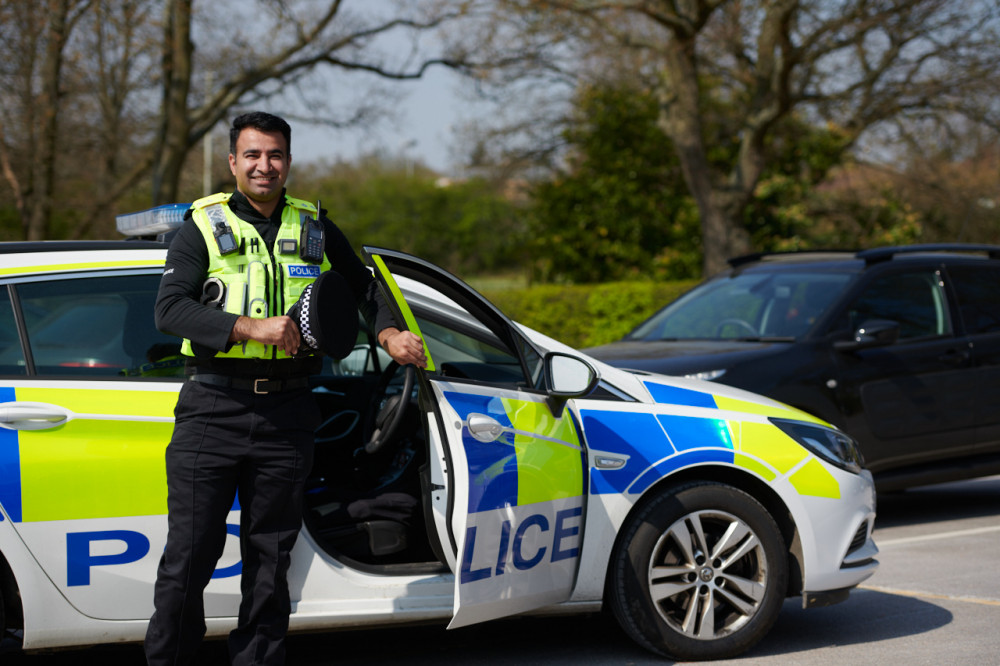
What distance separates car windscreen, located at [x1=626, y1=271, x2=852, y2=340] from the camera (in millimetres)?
6707

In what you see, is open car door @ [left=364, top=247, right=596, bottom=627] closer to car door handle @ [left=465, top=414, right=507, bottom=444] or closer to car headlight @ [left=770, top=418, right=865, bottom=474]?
car door handle @ [left=465, top=414, right=507, bottom=444]

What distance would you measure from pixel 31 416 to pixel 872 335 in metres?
4.82

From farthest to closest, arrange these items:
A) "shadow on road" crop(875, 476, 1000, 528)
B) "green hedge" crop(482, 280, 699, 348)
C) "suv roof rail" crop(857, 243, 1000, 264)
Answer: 1. "green hedge" crop(482, 280, 699, 348)
2. "shadow on road" crop(875, 476, 1000, 528)
3. "suv roof rail" crop(857, 243, 1000, 264)

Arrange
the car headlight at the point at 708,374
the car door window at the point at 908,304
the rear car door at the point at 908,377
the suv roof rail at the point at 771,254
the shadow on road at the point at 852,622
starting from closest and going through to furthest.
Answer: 1. the shadow on road at the point at 852,622
2. the car headlight at the point at 708,374
3. the rear car door at the point at 908,377
4. the car door window at the point at 908,304
5. the suv roof rail at the point at 771,254

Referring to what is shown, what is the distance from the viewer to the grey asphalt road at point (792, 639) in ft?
13.4

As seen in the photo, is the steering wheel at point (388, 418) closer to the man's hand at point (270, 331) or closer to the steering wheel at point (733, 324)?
the man's hand at point (270, 331)

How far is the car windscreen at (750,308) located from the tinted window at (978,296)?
2.74 feet

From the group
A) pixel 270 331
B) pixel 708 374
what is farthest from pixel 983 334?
pixel 270 331

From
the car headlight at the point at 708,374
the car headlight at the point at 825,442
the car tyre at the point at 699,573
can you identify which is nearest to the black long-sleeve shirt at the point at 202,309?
the car tyre at the point at 699,573

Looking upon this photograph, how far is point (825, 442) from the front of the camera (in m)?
4.21

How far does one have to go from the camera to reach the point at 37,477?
321cm

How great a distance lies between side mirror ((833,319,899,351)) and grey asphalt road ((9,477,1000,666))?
4.56 ft

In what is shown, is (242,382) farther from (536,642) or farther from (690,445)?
(536,642)

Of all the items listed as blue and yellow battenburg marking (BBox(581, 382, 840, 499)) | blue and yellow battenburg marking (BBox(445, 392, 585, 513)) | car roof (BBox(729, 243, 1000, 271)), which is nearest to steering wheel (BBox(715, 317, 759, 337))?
car roof (BBox(729, 243, 1000, 271))
